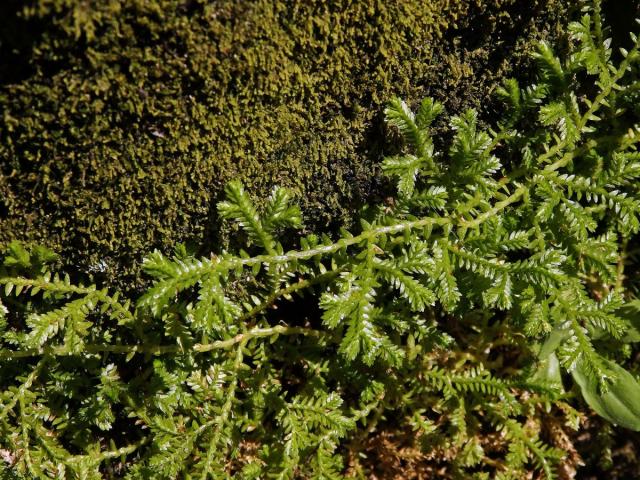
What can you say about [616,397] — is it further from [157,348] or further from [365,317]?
[157,348]

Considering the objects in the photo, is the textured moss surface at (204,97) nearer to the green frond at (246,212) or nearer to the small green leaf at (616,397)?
the green frond at (246,212)

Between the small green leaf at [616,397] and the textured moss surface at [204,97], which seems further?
the small green leaf at [616,397]

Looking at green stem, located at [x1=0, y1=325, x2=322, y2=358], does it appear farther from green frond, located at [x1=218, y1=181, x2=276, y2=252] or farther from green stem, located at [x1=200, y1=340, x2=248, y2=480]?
green frond, located at [x1=218, y1=181, x2=276, y2=252]

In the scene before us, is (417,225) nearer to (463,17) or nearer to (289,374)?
(463,17)

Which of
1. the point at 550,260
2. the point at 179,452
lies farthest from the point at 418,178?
the point at 179,452

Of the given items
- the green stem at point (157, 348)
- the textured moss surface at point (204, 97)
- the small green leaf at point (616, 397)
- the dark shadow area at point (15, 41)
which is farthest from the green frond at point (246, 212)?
the small green leaf at point (616, 397)

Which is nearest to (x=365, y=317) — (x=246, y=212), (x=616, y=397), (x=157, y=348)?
(x=246, y=212)

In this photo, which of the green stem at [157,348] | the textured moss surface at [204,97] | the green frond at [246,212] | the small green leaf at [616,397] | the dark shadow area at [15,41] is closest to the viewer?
the dark shadow area at [15,41]
